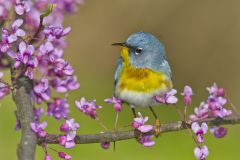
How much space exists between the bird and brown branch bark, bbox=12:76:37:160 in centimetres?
100

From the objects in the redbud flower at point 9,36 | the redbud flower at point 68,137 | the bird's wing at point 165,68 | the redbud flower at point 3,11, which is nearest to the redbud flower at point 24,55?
the redbud flower at point 9,36

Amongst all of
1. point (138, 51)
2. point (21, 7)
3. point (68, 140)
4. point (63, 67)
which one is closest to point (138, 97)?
point (138, 51)

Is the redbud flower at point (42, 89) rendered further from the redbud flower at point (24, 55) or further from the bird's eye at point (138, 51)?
the bird's eye at point (138, 51)

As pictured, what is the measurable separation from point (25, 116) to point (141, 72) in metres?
1.47

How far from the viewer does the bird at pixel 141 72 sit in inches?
176

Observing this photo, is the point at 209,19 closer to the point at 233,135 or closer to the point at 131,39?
the point at 233,135

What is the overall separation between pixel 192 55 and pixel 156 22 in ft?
3.15

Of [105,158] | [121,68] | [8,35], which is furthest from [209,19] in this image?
[8,35]

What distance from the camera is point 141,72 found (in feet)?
15.5

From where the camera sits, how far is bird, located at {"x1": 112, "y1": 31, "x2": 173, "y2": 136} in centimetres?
447

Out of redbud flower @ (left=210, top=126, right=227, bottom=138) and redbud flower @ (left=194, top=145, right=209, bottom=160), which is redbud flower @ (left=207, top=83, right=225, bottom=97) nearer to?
redbud flower @ (left=210, top=126, right=227, bottom=138)

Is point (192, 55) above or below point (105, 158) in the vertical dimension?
above

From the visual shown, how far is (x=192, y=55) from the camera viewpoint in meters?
11.8

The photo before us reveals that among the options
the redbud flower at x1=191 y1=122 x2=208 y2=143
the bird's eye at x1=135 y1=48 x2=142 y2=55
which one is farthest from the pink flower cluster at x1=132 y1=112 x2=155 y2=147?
the bird's eye at x1=135 y1=48 x2=142 y2=55
